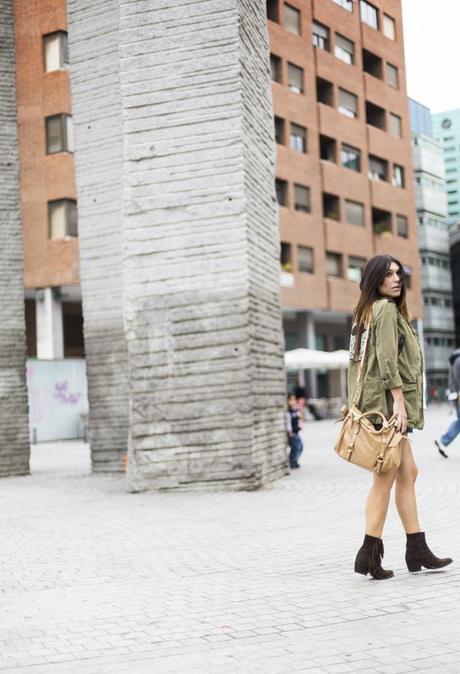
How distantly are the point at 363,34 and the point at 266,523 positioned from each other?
42.1m

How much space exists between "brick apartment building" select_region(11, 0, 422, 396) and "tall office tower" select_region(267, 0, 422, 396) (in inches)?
2.2

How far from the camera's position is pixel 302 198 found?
142 feet

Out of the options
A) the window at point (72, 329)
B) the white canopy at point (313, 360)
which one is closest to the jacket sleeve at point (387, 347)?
the white canopy at point (313, 360)

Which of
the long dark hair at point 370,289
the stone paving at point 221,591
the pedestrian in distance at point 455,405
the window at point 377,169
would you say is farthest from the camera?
the window at point 377,169

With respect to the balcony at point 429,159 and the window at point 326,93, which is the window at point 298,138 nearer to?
the window at point 326,93

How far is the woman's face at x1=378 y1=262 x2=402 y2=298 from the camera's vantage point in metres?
5.91

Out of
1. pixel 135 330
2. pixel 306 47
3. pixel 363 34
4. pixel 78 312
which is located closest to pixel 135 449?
pixel 135 330

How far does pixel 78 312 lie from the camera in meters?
41.1

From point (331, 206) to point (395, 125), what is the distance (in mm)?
7079

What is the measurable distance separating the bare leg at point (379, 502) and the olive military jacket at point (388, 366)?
34 centimetres

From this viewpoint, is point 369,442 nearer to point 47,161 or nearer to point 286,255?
point 47,161

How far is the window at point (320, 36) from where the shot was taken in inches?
1719

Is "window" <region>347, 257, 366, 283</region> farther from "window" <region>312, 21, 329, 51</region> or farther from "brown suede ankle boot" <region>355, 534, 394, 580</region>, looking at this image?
"brown suede ankle boot" <region>355, 534, 394, 580</region>

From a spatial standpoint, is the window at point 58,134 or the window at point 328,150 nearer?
the window at point 58,134
